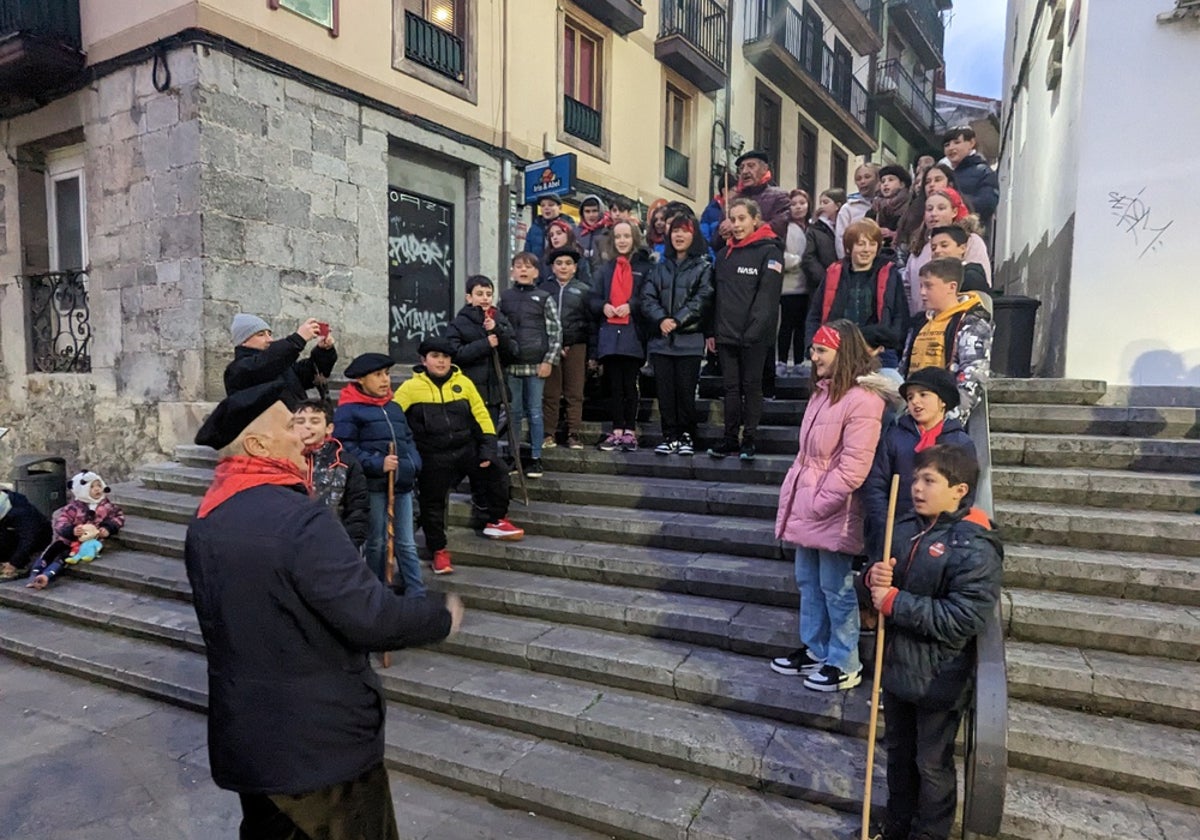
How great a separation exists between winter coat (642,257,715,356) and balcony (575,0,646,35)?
8.27 metres

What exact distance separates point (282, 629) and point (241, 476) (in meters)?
0.39

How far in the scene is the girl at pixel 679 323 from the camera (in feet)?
18.3

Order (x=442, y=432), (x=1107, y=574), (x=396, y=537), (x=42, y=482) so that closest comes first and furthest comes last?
(x=1107, y=574) → (x=396, y=537) → (x=442, y=432) → (x=42, y=482)

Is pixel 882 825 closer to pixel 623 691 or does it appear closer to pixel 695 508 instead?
pixel 623 691

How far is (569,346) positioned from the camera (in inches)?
246

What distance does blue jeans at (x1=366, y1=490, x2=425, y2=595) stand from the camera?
4.46m

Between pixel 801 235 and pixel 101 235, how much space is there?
24.6 ft

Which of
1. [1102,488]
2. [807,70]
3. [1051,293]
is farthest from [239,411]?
[807,70]

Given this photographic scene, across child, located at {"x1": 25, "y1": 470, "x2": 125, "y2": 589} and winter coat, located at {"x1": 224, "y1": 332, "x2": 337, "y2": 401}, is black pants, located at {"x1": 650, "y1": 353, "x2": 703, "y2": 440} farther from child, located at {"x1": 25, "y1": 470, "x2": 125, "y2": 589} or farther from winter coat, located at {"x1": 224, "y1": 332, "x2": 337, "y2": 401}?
child, located at {"x1": 25, "y1": 470, "x2": 125, "y2": 589}

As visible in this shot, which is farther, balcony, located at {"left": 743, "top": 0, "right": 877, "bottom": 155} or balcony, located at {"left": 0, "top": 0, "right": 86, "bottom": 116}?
balcony, located at {"left": 743, "top": 0, "right": 877, "bottom": 155}

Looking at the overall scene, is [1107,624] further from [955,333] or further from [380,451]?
[380,451]

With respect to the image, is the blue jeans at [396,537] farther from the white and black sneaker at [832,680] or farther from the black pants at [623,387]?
the white and black sneaker at [832,680]

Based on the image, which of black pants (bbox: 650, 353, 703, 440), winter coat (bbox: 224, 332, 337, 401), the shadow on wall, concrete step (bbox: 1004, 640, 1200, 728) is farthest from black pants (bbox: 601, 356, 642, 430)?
the shadow on wall

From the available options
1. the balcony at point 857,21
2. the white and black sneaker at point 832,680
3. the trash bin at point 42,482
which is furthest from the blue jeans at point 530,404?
the balcony at point 857,21
